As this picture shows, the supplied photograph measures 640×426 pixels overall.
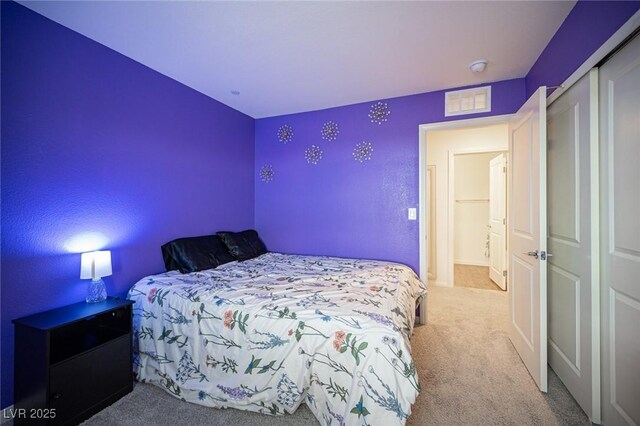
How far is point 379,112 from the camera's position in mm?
3125

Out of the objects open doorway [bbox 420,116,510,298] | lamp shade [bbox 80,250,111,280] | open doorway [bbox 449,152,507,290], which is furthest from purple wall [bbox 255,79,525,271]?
open doorway [bbox 449,152,507,290]

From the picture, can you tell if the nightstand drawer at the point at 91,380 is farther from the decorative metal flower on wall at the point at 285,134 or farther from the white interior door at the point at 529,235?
the white interior door at the point at 529,235

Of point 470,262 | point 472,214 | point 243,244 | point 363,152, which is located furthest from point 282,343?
point 472,214

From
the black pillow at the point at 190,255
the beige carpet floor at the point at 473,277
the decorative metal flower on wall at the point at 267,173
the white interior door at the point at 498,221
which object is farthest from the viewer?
the beige carpet floor at the point at 473,277

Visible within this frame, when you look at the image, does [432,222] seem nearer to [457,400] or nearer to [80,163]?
[457,400]

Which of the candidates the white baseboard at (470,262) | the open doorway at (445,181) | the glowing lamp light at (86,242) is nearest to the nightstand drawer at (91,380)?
the glowing lamp light at (86,242)

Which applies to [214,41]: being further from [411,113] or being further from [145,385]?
[145,385]

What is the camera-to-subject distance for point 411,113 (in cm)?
300

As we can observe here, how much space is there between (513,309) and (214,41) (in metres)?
3.36

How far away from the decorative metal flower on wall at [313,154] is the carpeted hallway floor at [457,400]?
233 centimetres

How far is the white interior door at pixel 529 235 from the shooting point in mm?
1808

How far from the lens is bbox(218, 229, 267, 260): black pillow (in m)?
3.03

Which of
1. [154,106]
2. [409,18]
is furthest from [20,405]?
[409,18]

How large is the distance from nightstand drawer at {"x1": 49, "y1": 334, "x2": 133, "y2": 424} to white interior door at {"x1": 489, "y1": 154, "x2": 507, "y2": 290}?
15.3ft
